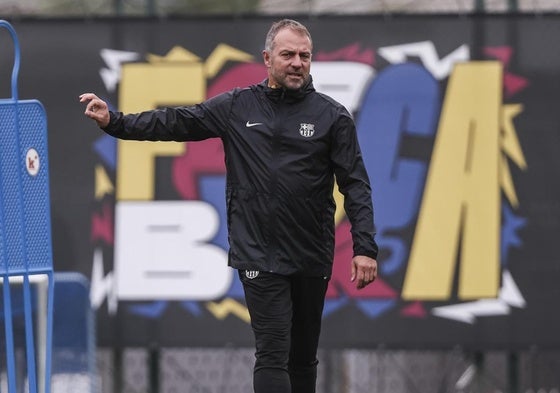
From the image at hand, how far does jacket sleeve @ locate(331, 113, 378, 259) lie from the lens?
5.88 meters

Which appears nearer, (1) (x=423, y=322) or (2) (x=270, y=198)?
(2) (x=270, y=198)

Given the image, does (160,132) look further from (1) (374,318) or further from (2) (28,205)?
(1) (374,318)

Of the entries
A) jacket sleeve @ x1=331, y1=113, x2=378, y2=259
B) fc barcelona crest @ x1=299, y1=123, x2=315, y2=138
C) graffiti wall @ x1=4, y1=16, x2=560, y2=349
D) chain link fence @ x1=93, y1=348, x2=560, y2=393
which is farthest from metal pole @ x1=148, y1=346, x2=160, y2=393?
fc barcelona crest @ x1=299, y1=123, x2=315, y2=138

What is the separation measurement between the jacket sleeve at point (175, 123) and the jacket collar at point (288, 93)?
207mm

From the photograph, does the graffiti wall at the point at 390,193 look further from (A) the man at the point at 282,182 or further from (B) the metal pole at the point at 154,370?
(A) the man at the point at 282,182

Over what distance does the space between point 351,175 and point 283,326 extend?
2.46 ft

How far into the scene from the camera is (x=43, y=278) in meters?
8.21

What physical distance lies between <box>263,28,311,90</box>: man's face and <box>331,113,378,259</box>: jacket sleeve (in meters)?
0.28

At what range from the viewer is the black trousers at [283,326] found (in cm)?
579

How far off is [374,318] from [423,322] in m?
0.32

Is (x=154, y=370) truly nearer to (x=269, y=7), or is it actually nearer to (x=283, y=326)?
(x=269, y=7)

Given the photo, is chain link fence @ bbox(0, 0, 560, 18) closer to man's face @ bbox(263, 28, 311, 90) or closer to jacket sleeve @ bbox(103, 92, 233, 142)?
jacket sleeve @ bbox(103, 92, 233, 142)

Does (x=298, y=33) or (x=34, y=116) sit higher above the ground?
(x=298, y=33)

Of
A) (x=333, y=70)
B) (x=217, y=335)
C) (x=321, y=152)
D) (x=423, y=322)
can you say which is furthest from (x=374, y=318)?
(x=321, y=152)
